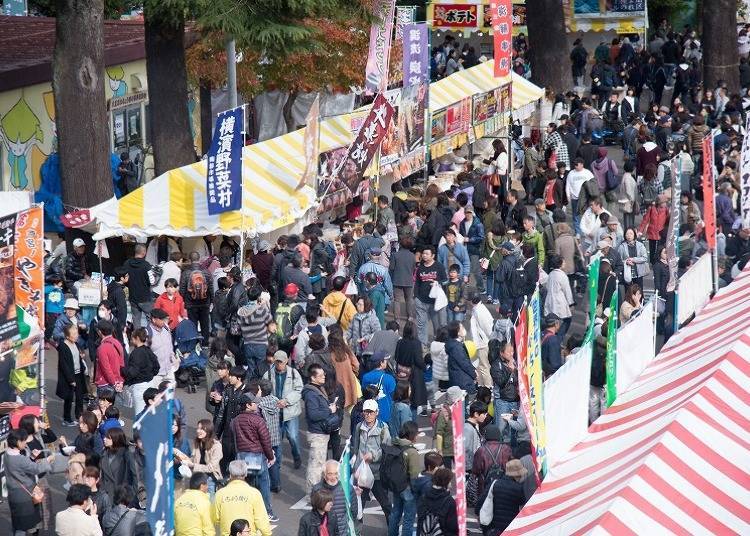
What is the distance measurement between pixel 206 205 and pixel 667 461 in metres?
10.3

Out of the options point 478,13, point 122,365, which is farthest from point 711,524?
point 478,13

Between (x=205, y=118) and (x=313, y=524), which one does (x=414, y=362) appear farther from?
(x=205, y=118)

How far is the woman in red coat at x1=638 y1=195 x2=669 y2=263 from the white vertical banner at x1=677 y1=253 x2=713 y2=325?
3960 mm

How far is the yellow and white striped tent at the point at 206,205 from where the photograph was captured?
1927cm

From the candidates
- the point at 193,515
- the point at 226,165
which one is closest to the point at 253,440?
the point at 193,515

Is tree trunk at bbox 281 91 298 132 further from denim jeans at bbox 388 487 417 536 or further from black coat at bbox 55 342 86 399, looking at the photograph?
denim jeans at bbox 388 487 417 536

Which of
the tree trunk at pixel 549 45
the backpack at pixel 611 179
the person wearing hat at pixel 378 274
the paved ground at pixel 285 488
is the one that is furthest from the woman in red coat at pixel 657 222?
the tree trunk at pixel 549 45

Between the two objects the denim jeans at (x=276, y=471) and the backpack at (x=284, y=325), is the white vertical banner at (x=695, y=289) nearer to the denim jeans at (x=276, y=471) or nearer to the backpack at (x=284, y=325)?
the backpack at (x=284, y=325)

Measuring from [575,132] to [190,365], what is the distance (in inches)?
535

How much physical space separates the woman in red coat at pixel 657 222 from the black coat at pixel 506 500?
30.5 feet

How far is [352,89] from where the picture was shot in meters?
30.9

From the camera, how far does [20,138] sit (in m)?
23.6

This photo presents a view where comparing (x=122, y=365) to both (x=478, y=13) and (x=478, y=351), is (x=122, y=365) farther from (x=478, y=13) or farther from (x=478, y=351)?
(x=478, y=13)

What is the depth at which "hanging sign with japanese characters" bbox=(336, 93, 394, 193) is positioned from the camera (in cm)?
2094
